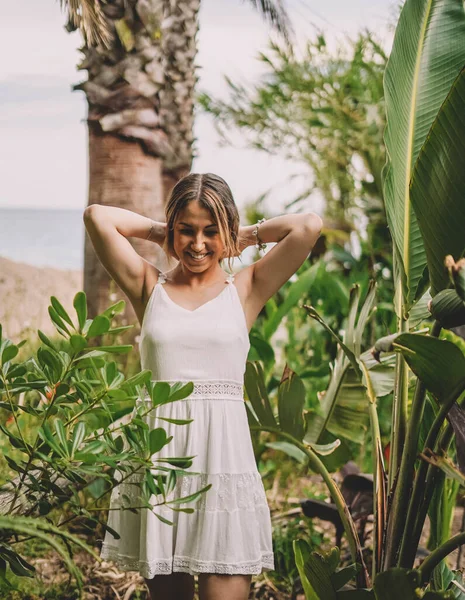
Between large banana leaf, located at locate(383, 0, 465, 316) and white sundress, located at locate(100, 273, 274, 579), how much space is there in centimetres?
45

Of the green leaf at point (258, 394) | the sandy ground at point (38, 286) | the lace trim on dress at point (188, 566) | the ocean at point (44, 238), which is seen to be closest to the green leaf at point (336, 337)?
the green leaf at point (258, 394)

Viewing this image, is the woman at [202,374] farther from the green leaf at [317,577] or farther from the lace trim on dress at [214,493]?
the green leaf at [317,577]

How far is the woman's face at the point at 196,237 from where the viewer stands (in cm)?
171

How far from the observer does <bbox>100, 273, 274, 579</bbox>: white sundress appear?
5.35 ft

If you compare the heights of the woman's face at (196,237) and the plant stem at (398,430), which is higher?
the woman's face at (196,237)

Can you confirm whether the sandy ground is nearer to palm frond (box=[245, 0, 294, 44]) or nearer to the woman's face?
palm frond (box=[245, 0, 294, 44])

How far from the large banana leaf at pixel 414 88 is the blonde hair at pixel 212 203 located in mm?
378

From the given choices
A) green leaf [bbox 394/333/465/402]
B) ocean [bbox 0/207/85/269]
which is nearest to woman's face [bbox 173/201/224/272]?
green leaf [bbox 394/333/465/402]

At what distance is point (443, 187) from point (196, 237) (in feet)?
1.79

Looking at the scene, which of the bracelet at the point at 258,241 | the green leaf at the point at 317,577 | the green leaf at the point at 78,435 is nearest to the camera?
the green leaf at the point at 78,435

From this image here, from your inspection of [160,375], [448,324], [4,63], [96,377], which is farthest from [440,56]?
[4,63]

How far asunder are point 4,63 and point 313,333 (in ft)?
7.91

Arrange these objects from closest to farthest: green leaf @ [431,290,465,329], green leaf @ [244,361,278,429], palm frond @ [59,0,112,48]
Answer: green leaf @ [431,290,465,329]
green leaf @ [244,361,278,429]
palm frond @ [59,0,112,48]

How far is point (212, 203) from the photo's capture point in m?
1.71
